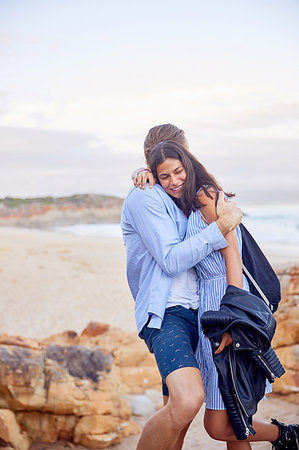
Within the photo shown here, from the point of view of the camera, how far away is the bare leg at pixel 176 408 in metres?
2.36

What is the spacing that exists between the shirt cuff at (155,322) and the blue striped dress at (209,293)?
259mm

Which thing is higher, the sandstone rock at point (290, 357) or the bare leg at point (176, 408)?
the bare leg at point (176, 408)

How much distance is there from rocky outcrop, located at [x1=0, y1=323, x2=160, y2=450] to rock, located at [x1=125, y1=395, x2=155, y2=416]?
0.24 metres

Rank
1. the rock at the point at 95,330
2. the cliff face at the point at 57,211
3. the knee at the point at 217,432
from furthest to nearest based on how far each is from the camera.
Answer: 1. the cliff face at the point at 57,211
2. the rock at the point at 95,330
3. the knee at the point at 217,432

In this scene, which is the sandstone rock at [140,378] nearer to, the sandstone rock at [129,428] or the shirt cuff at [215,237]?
the sandstone rock at [129,428]

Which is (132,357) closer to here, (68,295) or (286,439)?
(286,439)

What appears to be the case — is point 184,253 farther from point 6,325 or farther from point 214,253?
point 6,325

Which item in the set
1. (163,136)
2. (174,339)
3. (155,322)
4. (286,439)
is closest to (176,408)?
(174,339)

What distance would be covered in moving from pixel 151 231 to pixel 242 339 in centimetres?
71

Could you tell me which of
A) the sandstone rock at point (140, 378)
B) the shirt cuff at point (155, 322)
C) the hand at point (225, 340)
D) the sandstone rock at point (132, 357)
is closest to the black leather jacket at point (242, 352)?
the hand at point (225, 340)

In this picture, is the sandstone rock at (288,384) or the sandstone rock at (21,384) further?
the sandstone rock at (288,384)

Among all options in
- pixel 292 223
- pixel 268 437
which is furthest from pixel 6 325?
pixel 292 223

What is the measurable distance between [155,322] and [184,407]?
0.44 meters

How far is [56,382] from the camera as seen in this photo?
13.3 feet
